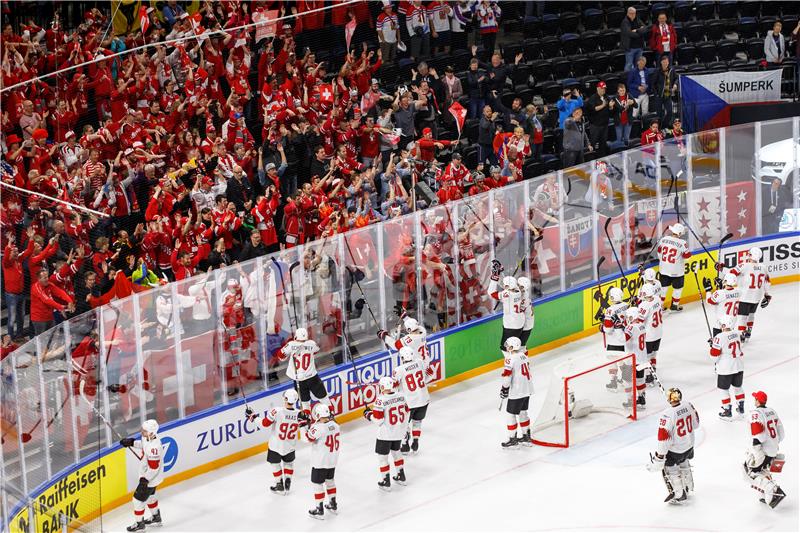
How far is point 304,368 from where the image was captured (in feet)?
56.2

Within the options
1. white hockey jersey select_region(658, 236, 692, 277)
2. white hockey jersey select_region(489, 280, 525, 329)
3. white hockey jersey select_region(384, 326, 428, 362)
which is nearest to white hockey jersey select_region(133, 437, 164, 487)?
white hockey jersey select_region(384, 326, 428, 362)

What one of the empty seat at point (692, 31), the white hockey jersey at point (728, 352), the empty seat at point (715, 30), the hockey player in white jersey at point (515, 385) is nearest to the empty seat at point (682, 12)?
the empty seat at point (692, 31)

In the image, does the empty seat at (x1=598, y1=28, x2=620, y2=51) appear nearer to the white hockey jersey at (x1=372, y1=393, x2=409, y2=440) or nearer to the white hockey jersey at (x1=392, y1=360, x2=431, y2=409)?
the white hockey jersey at (x1=392, y1=360, x2=431, y2=409)

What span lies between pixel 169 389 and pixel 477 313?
4.68 m

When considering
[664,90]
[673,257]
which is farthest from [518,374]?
[664,90]

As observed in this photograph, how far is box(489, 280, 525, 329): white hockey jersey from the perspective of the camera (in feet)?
60.8

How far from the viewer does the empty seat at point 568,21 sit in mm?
24797

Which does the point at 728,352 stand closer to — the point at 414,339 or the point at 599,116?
the point at 414,339

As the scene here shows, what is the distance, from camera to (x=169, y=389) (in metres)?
16.5

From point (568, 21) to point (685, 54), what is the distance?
214 cm

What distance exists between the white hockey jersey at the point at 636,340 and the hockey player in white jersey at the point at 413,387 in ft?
8.76

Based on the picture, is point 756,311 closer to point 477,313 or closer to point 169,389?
point 477,313

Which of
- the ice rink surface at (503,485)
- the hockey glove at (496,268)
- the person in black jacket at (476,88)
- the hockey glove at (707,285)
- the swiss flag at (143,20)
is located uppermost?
the swiss flag at (143,20)

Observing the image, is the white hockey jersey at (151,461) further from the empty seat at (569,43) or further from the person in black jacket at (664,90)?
the empty seat at (569,43)
